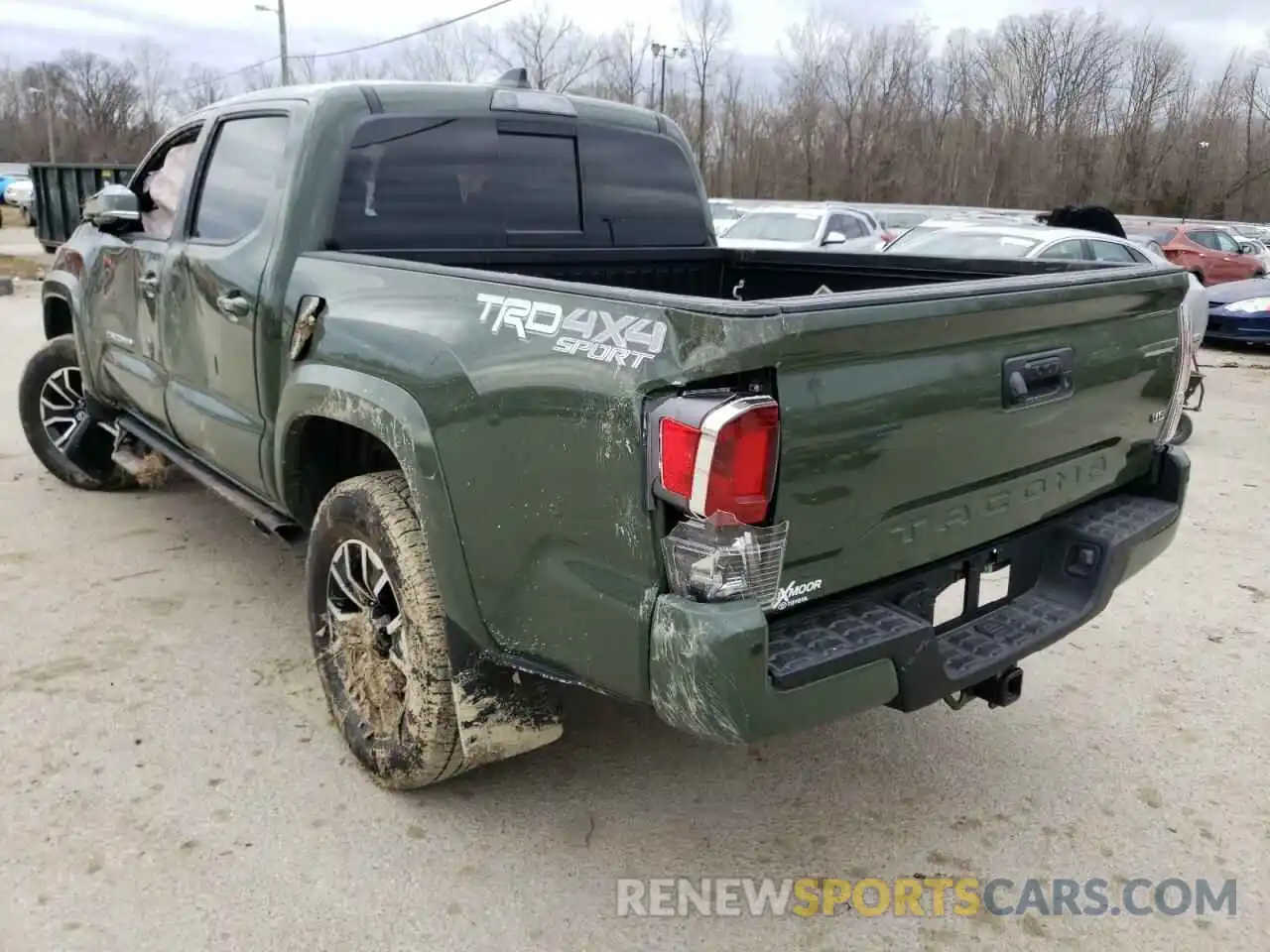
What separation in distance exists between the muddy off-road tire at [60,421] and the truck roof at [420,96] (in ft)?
7.60

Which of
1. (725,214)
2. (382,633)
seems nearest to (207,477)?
(382,633)

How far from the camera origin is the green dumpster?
1897 cm

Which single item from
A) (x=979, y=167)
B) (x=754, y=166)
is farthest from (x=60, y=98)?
(x=979, y=167)

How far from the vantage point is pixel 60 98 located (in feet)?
235

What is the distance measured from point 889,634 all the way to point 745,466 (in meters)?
0.58

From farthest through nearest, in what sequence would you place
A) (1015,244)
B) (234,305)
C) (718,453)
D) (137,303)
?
(1015,244)
(137,303)
(234,305)
(718,453)

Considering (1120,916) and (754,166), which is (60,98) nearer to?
(754,166)

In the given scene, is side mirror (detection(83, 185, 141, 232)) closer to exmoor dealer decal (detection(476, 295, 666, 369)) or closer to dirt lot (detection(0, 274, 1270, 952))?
dirt lot (detection(0, 274, 1270, 952))

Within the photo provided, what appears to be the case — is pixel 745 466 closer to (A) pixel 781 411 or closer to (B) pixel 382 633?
(A) pixel 781 411

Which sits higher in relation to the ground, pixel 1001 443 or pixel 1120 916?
pixel 1001 443

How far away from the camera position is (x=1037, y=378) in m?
2.68

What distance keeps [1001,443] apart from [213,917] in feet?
7.43

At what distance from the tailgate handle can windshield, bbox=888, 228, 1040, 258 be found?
7.73 meters

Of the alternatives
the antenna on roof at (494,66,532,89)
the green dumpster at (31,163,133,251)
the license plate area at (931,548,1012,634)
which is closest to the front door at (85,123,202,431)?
the antenna on roof at (494,66,532,89)
